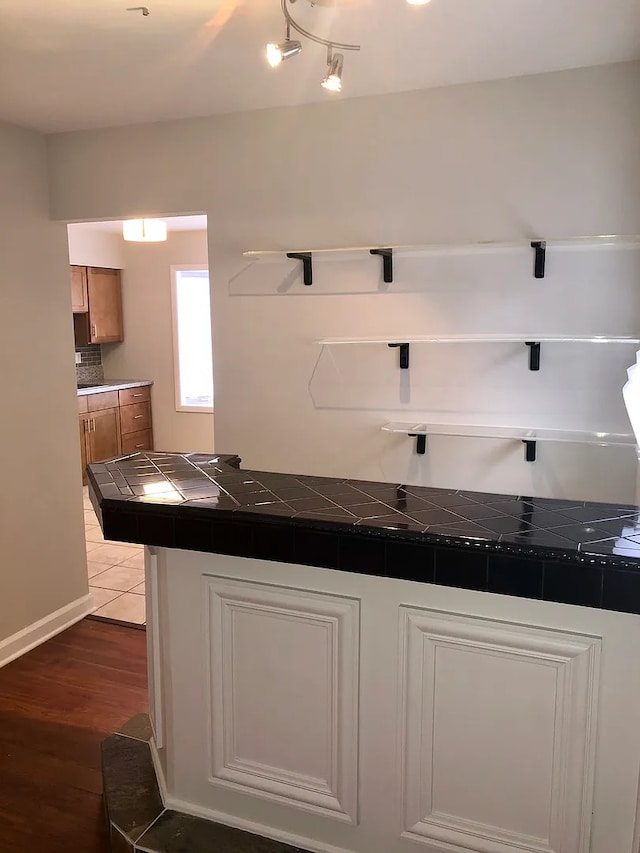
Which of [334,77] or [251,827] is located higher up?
[334,77]

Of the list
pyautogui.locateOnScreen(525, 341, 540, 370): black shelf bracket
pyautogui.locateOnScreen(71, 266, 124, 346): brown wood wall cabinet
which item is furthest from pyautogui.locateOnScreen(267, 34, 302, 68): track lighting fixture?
pyautogui.locateOnScreen(71, 266, 124, 346): brown wood wall cabinet

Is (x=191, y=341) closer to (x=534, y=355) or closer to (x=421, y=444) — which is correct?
(x=421, y=444)

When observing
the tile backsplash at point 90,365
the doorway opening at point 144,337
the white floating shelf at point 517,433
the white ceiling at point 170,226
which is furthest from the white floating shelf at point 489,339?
the tile backsplash at point 90,365

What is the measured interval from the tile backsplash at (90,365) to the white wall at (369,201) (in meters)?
3.99

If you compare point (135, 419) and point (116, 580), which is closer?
point (116, 580)

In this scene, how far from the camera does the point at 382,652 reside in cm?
161

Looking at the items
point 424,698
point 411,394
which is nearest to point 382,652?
point 424,698

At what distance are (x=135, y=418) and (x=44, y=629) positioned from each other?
12.6 ft

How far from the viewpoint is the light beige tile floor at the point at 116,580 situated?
12.8 ft

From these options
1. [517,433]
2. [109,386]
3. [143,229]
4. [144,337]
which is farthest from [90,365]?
[517,433]

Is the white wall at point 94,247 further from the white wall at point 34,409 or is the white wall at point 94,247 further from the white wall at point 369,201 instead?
the white wall at point 369,201

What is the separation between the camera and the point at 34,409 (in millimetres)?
3543

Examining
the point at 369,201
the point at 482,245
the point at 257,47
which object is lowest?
the point at 482,245

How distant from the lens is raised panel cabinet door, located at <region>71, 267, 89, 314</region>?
6.78m
